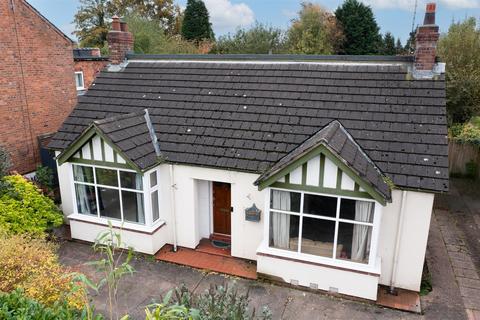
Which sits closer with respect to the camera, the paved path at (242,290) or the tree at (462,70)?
the paved path at (242,290)

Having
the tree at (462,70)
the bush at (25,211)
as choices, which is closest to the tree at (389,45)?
the tree at (462,70)

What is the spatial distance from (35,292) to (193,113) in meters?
6.19

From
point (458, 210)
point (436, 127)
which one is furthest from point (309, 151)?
point (458, 210)

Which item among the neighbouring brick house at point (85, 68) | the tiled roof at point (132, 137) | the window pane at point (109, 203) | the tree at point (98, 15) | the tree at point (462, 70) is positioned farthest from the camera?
the tree at point (98, 15)

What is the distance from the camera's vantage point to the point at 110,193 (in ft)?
33.3

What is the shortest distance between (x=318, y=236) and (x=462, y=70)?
16.8 metres

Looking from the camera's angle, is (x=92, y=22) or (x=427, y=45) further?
(x=92, y=22)

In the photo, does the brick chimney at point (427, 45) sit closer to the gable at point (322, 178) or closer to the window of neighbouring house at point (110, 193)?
the gable at point (322, 178)

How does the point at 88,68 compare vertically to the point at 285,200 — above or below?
above

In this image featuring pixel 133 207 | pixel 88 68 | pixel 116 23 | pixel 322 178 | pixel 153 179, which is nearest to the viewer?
pixel 322 178

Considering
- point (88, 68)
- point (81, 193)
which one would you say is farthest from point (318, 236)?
point (88, 68)

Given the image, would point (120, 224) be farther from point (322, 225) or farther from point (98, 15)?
point (98, 15)

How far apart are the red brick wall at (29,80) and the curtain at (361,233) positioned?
12739 millimetres

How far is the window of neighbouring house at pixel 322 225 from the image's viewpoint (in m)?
8.09
